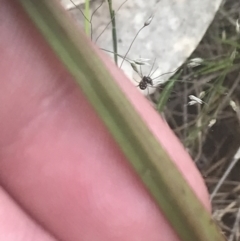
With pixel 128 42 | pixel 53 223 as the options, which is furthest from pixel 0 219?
pixel 128 42

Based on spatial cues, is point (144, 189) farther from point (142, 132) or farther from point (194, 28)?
point (194, 28)

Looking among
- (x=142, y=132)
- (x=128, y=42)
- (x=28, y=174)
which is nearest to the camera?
(x=142, y=132)

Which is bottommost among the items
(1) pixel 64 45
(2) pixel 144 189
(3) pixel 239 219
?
(3) pixel 239 219

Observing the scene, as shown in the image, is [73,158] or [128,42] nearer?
[73,158]

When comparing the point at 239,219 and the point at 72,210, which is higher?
the point at 72,210

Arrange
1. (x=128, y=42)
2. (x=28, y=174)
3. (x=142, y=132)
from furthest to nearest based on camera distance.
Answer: (x=128, y=42), (x=28, y=174), (x=142, y=132)

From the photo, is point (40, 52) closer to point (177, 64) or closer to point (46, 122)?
point (46, 122)

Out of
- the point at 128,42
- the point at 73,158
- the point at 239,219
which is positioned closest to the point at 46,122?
the point at 73,158
